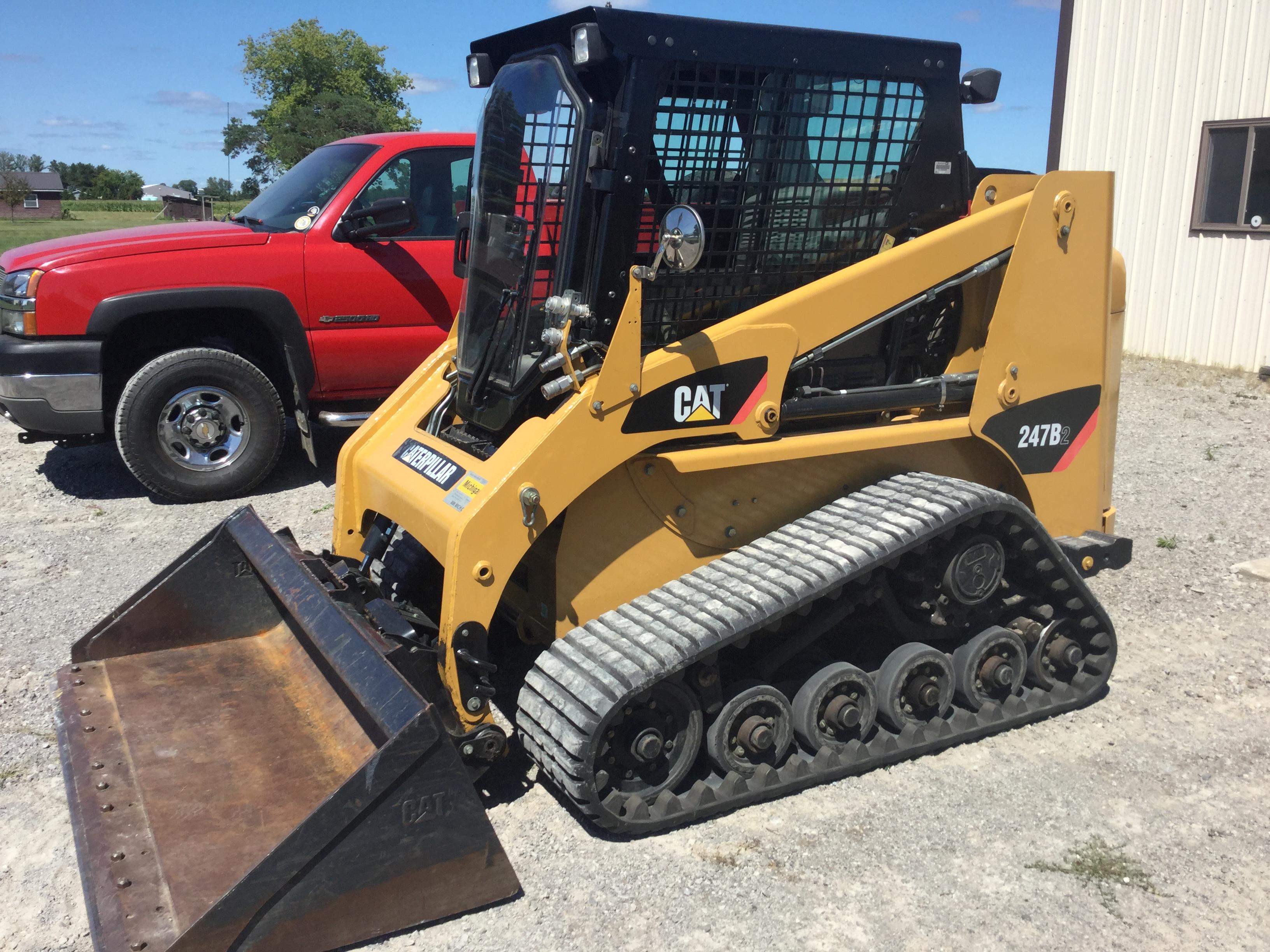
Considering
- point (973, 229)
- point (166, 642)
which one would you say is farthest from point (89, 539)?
point (973, 229)

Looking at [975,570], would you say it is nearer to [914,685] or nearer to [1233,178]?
[914,685]

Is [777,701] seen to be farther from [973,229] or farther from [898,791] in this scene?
[973,229]

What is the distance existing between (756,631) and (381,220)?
14.4ft

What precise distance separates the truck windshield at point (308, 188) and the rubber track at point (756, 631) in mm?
4575

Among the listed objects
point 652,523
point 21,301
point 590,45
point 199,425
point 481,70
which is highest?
point 481,70

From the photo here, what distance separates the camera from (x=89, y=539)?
6.34m

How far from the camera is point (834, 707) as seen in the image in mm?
3719

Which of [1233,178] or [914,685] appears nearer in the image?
[914,685]

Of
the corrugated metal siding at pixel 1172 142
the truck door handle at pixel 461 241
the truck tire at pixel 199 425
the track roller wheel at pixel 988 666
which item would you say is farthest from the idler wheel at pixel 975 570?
the corrugated metal siding at pixel 1172 142

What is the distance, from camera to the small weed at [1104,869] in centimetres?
319

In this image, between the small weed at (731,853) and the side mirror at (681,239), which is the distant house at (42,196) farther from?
the small weed at (731,853)

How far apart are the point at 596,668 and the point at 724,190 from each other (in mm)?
1731

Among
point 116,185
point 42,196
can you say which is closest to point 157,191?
point 42,196

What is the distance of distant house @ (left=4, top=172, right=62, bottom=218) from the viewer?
71.9 meters
